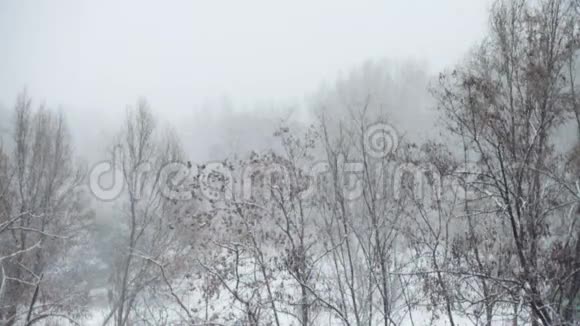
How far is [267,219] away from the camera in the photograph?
571 cm

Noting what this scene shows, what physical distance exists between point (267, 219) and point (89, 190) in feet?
55.8

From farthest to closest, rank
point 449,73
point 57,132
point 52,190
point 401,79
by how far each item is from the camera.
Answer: point 401,79 < point 57,132 < point 52,190 < point 449,73

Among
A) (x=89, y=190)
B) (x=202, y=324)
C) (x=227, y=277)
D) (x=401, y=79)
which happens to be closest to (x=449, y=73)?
(x=227, y=277)

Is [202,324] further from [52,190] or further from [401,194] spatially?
[52,190]

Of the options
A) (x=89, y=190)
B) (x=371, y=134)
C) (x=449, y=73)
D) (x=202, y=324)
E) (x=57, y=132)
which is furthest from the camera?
(x=89, y=190)

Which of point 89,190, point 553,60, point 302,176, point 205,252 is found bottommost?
point 205,252

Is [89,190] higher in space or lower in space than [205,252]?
higher

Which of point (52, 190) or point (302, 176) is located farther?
point (52, 190)

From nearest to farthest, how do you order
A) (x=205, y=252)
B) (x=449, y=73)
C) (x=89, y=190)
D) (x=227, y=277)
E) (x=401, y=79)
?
(x=227, y=277) < (x=449, y=73) < (x=205, y=252) < (x=89, y=190) < (x=401, y=79)

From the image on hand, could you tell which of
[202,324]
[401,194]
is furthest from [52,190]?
[401,194]

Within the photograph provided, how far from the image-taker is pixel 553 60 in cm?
520

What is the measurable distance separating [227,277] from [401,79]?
2867 cm

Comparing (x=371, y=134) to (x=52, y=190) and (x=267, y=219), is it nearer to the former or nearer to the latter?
(x=267, y=219)

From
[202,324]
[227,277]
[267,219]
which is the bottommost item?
[202,324]
